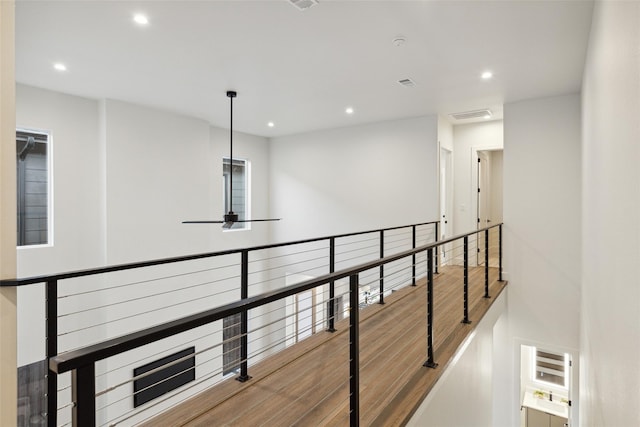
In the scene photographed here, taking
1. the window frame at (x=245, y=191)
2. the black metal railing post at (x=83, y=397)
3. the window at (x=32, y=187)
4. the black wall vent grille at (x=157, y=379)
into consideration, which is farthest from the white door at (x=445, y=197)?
the black metal railing post at (x=83, y=397)

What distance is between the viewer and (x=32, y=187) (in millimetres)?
4621

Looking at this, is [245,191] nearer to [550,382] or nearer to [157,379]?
[157,379]

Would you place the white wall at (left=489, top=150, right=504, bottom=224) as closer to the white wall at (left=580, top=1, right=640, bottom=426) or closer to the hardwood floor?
the hardwood floor

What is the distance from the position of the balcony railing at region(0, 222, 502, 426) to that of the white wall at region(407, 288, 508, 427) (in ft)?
0.98

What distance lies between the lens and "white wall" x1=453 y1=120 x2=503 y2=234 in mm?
6703

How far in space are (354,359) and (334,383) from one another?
2.67ft

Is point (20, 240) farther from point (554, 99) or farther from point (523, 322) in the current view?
point (554, 99)

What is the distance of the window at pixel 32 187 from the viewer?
14.8 ft

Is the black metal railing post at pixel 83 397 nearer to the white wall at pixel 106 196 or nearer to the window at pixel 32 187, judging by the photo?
the white wall at pixel 106 196

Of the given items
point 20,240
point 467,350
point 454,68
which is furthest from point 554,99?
point 20,240

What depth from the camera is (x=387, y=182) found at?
6738 millimetres

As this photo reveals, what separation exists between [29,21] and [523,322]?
6.90 meters

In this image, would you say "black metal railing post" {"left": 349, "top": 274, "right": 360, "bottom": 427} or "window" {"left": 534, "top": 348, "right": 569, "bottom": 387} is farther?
"window" {"left": 534, "top": 348, "right": 569, "bottom": 387}

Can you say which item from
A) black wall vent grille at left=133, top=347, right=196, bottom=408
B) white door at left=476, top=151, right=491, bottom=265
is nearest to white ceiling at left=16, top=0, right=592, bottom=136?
white door at left=476, top=151, right=491, bottom=265
